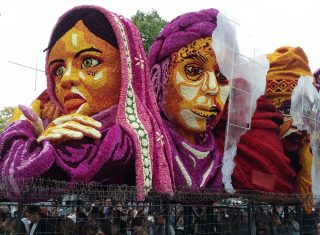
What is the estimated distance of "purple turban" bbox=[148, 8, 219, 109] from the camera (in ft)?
22.5

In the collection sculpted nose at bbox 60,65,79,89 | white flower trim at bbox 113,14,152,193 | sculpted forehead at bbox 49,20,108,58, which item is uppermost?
sculpted forehead at bbox 49,20,108,58

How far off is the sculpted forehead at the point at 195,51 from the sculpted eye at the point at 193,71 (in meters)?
0.12

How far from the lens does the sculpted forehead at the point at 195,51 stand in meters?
6.81

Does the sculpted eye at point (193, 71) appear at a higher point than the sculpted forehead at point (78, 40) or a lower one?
lower

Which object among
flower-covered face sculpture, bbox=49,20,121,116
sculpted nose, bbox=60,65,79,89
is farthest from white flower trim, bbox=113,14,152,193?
sculpted nose, bbox=60,65,79,89

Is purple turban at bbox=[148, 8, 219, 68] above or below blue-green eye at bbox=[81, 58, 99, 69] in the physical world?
above

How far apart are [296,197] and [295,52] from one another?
8.21 ft

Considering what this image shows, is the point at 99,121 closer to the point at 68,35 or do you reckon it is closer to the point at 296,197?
the point at 68,35

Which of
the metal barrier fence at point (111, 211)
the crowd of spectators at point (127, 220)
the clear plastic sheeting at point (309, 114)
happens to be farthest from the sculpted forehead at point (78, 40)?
the clear plastic sheeting at point (309, 114)

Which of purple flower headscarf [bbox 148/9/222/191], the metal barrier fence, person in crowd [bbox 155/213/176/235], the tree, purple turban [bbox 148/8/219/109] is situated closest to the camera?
the metal barrier fence

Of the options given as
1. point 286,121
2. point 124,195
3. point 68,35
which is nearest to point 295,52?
point 286,121

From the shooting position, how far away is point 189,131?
688 centimetres

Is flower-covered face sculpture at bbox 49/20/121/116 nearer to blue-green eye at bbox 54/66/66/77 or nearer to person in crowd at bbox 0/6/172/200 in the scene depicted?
person in crowd at bbox 0/6/172/200

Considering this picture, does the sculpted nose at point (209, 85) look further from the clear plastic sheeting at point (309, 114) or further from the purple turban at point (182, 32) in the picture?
the clear plastic sheeting at point (309, 114)
